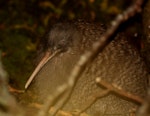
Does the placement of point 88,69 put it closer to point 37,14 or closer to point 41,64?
point 41,64

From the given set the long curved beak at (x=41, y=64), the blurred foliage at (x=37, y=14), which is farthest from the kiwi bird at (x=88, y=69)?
the blurred foliage at (x=37, y=14)

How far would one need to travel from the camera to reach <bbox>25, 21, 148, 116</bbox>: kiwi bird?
3967mm

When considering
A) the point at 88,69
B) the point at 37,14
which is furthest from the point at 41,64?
the point at 37,14

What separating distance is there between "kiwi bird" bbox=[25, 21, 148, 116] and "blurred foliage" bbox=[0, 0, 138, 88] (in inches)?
37.7

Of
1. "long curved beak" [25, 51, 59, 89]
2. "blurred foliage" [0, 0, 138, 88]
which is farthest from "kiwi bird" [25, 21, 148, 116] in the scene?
"blurred foliage" [0, 0, 138, 88]

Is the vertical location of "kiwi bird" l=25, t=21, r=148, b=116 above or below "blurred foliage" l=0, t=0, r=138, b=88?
above

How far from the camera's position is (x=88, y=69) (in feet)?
13.0

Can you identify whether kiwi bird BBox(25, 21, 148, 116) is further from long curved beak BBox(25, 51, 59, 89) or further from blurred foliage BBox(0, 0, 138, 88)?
blurred foliage BBox(0, 0, 138, 88)

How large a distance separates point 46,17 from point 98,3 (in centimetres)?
68

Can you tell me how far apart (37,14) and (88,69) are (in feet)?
5.91

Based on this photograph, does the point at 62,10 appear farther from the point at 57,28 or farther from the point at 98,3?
the point at 57,28

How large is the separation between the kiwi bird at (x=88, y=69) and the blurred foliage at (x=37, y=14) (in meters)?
0.96

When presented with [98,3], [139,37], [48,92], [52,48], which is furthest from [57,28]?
[98,3]

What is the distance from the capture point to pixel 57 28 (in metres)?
4.18
